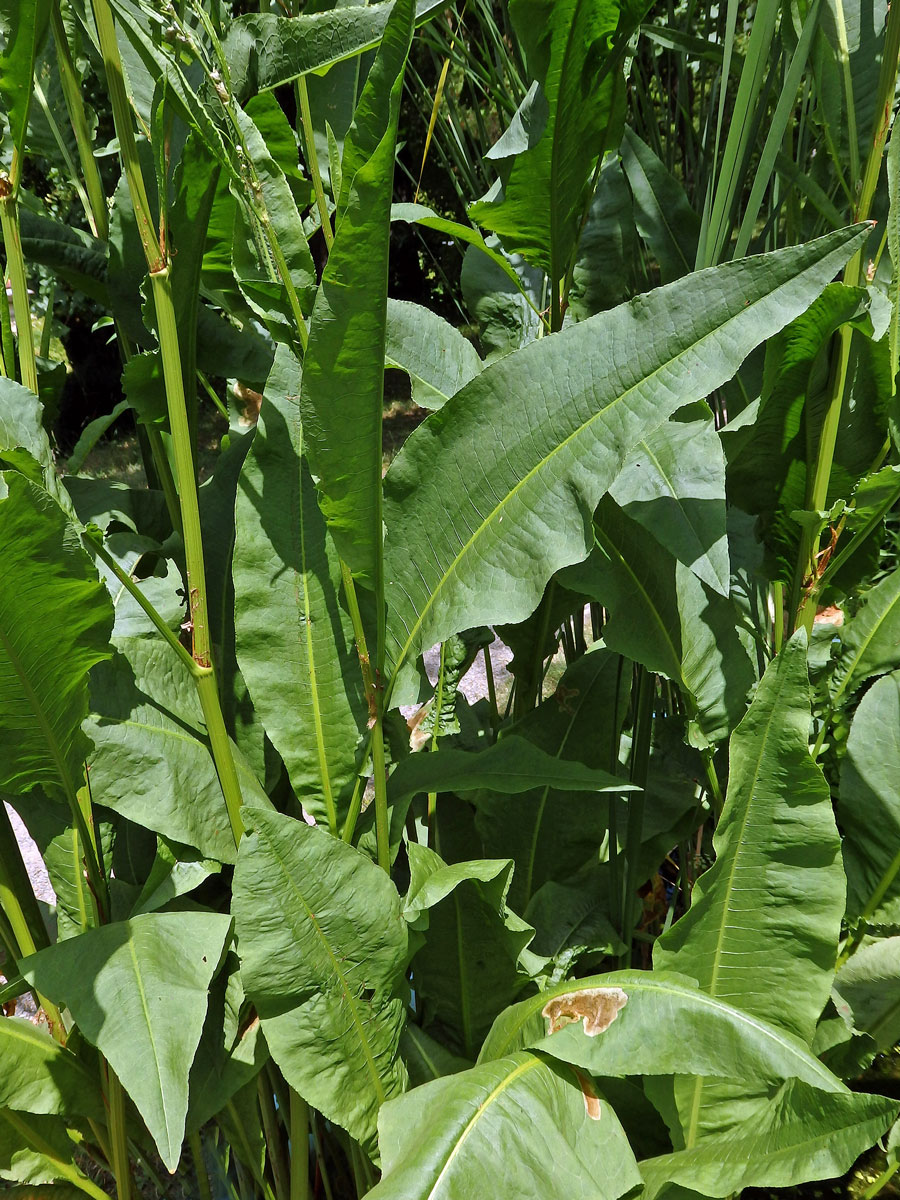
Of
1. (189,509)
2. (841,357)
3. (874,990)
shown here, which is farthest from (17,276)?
(874,990)

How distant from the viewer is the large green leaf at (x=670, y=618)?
2.35ft

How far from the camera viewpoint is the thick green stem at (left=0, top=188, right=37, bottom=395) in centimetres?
62

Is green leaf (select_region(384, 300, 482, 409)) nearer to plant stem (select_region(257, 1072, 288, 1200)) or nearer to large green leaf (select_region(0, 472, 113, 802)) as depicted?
large green leaf (select_region(0, 472, 113, 802))

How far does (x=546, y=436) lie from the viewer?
0.57m

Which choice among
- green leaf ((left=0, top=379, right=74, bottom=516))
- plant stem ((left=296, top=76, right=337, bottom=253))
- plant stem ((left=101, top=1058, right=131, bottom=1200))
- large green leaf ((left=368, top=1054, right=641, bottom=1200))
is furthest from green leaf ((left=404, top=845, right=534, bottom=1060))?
plant stem ((left=296, top=76, right=337, bottom=253))

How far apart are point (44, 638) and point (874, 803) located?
64cm

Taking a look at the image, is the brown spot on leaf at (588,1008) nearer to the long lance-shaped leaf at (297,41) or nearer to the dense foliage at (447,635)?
the dense foliage at (447,635)

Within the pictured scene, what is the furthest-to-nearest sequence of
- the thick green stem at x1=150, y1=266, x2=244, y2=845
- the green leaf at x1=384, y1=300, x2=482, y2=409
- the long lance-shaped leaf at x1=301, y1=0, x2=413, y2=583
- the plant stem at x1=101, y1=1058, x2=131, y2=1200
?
1. the green leaf at x1=384, y1=300, x2=482, y2=409
2. the plant stem at x1=101, y1=1058, x2=131, y2=1200
3. the thick green stem at x1=150, y1=266, x2=244, y2=845
4. the long lance-shaped leaf at x1=301, y1=0, x2=413, y2=583

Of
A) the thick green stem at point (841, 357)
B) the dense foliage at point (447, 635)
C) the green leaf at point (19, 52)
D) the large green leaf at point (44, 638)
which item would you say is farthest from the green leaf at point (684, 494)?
the green leaf at point (19, 52)

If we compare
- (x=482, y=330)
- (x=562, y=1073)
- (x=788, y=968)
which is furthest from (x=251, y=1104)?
(x=482, y=330)

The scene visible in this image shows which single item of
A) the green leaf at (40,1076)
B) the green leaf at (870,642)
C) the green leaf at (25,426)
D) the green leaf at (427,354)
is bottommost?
the green leaf at (40,1076)

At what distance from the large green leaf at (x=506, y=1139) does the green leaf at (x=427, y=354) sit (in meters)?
0.51

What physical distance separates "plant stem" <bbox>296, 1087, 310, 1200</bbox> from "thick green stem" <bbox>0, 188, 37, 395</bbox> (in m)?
0.56

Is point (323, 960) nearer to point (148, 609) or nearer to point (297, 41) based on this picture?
point (148, 609)
